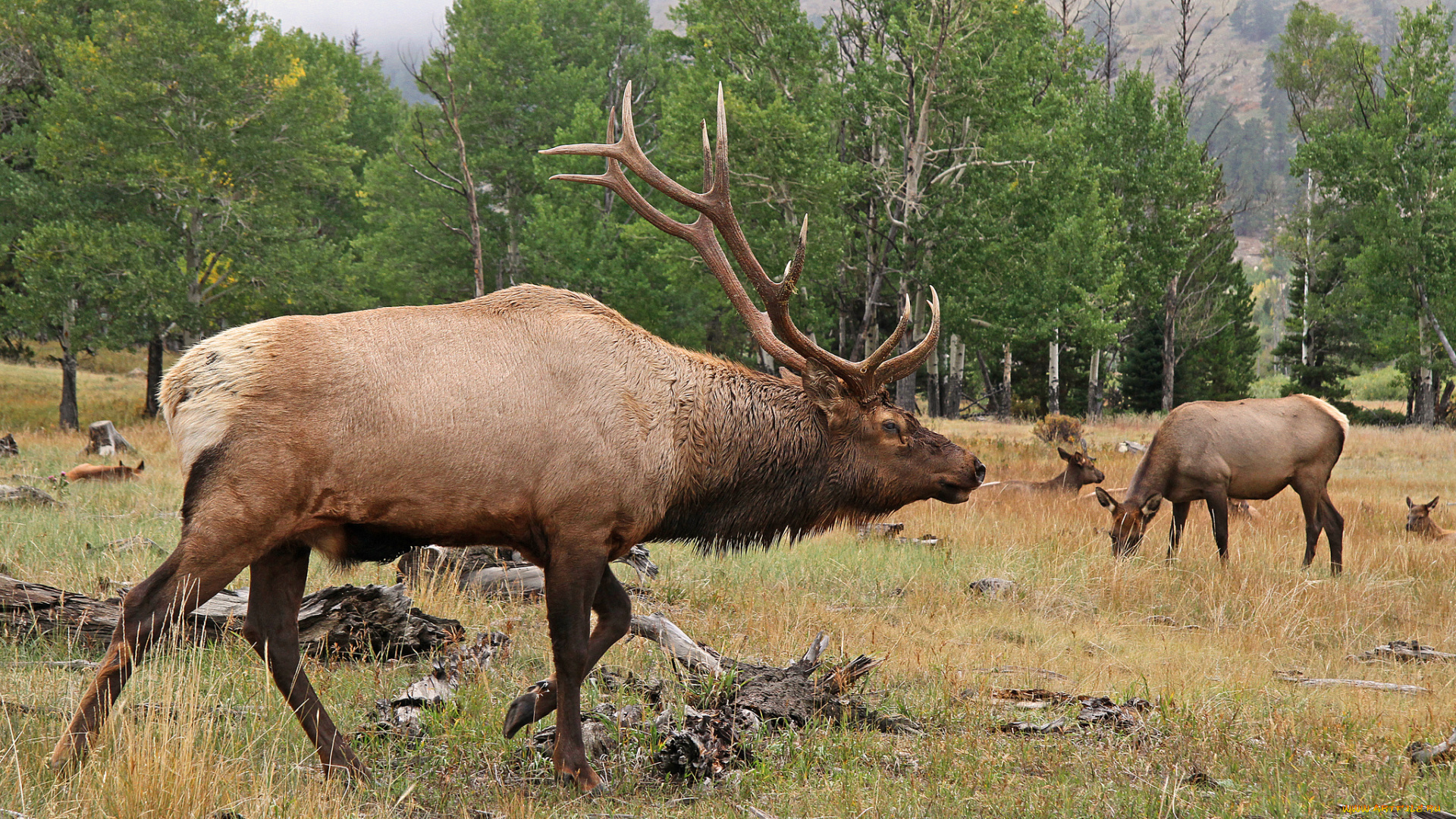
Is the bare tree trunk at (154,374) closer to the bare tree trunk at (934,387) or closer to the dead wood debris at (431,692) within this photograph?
the bare tree trunk at (934,387)

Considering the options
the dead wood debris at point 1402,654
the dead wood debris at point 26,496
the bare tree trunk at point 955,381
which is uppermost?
the bare tree trunk at point 955,381

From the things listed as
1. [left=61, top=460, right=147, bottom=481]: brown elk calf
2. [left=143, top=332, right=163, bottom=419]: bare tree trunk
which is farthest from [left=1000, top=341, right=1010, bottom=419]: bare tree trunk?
[left=61, top=460, right=147, bottom=481]: brown elk calf

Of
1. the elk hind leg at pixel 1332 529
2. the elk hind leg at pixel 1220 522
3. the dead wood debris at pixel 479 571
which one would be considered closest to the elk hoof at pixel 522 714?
the dead wood debris at pixel 479 571

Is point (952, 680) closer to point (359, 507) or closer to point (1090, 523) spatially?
point (359, 507)

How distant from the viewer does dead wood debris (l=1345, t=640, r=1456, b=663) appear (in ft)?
19.8

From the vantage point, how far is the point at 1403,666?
5836 mm

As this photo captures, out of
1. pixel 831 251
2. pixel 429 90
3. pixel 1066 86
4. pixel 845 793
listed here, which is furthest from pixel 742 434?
pixel 1066 86

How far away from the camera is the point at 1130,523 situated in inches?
359

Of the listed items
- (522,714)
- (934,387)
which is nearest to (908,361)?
(522,714)

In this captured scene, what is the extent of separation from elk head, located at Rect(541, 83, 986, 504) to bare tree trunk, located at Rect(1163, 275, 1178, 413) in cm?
3015

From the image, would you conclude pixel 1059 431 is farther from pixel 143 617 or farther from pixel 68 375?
pixel 68 375

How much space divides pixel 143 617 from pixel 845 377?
9.74 feet

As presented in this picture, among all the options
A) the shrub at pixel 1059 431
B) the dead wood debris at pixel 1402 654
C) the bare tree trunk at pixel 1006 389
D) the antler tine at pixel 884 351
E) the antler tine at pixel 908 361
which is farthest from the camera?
the bare tree trunk at pixel 1006 389

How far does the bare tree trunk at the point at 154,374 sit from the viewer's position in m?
20.8
